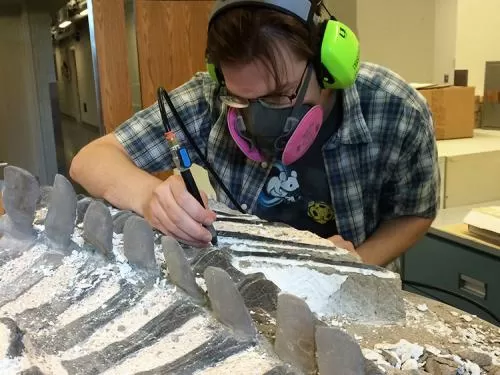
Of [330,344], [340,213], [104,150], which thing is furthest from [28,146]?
[330,344]

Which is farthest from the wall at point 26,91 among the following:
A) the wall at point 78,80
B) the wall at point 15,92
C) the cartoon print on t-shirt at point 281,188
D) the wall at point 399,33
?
the cartoon print on t-shirt at point 281,188

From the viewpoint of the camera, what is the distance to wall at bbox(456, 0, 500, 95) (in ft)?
9.86

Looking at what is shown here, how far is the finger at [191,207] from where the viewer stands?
3.32 ft

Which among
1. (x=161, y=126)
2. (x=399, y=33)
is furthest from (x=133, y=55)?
(x=161, y=126)

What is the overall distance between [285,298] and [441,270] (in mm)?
1590

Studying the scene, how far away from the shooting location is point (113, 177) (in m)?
1.31

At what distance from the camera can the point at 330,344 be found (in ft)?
1.88

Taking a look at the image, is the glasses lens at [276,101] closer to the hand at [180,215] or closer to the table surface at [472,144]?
the hand at [180,215]

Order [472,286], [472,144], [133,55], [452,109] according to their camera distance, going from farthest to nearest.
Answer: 1. [133,55]
2. [452,109]
3. [472,144]
4. [472,286]

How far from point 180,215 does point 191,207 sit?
0.07 ft

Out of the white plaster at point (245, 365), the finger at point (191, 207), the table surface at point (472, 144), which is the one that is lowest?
the table surface at point (472, 144)

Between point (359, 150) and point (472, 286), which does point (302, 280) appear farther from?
point (472, 286)

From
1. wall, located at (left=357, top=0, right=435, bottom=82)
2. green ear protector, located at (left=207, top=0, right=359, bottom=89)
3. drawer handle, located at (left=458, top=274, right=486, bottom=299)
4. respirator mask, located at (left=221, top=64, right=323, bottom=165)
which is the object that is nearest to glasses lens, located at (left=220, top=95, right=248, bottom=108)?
respirator mask, located at (left=221, top=64, right=323, bottom=165)

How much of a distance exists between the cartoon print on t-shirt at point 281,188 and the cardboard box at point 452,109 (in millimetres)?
1562
